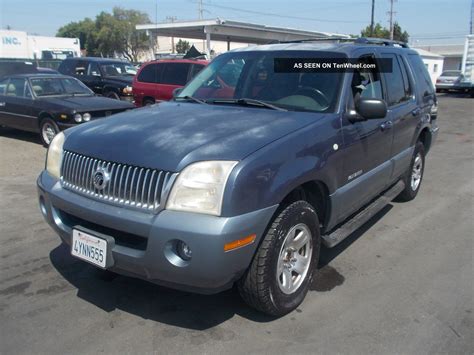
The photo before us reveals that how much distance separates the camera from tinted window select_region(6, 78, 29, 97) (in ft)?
31.7

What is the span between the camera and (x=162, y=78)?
38.6ft

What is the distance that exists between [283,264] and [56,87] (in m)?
8.44

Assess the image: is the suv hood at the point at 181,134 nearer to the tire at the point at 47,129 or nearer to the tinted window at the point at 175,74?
the tire at the point at 47,129

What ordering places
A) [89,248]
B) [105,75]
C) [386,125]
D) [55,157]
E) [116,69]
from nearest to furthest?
1. [89,248]
2. [55,157]
3. [386,125]
4. [105,75]
5. [116,69]

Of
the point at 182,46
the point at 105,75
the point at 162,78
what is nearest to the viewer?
the point at 162,78

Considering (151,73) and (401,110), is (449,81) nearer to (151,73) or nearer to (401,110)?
(151,73)

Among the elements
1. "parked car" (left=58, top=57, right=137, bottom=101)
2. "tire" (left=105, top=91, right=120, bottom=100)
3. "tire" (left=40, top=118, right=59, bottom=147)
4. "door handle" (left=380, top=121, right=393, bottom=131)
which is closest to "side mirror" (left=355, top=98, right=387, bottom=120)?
"door handle" (left=380, top=121, right=393, bottom=131)

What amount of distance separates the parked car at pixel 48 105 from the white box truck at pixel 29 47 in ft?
123

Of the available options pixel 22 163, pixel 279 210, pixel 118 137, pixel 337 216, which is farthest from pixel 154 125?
pixel 22 163

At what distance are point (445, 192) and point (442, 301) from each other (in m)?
3.40

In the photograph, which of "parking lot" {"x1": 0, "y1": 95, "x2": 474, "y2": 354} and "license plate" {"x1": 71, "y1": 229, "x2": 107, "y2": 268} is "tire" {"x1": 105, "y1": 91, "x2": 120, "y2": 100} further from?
"license plate" {"x1": 71, "y1": 229, "x2": 107, "y2": 268}

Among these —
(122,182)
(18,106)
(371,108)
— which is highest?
(371,108)

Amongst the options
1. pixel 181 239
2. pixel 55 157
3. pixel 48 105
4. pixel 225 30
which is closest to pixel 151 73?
pixel 48 105

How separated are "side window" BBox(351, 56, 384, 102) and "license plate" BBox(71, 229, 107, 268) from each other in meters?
2.40
